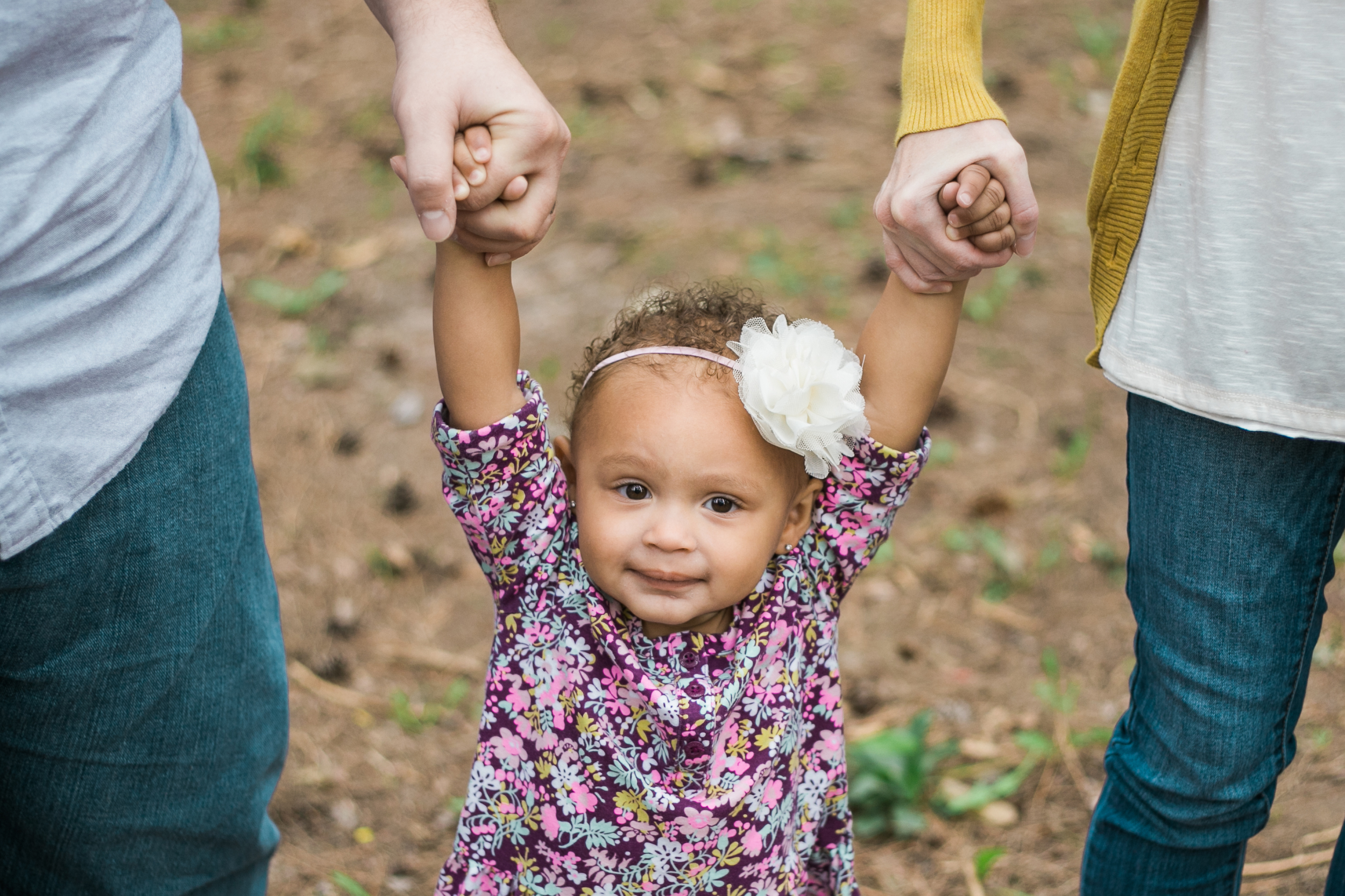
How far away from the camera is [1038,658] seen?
317cm

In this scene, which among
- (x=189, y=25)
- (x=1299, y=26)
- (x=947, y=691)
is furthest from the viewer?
(x=189, y=25)

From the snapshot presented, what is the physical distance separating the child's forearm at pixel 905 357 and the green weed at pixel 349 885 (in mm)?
1502

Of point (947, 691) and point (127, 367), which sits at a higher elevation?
point (127, 367)

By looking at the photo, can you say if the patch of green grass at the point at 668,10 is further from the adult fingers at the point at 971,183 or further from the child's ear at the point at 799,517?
the adult fingers at the point at 971,183

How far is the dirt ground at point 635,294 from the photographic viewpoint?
9.37ft

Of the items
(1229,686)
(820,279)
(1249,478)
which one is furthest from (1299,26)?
(820,279)

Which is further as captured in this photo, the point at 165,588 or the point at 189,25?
the point at 189,25

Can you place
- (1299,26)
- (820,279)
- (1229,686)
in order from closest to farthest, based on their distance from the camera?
(1299,26) → (1229,686) → (820,279)

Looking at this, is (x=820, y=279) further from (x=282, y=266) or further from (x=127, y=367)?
(x=127, y=367)

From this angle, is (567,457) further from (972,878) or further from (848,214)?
(848,214)

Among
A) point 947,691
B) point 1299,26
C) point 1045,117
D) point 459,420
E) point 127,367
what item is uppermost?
point 1299,26

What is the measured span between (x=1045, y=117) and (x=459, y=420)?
170 inches

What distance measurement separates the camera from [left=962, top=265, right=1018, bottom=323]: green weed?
4367mm

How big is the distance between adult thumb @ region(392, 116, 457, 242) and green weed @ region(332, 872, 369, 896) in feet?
5.26
